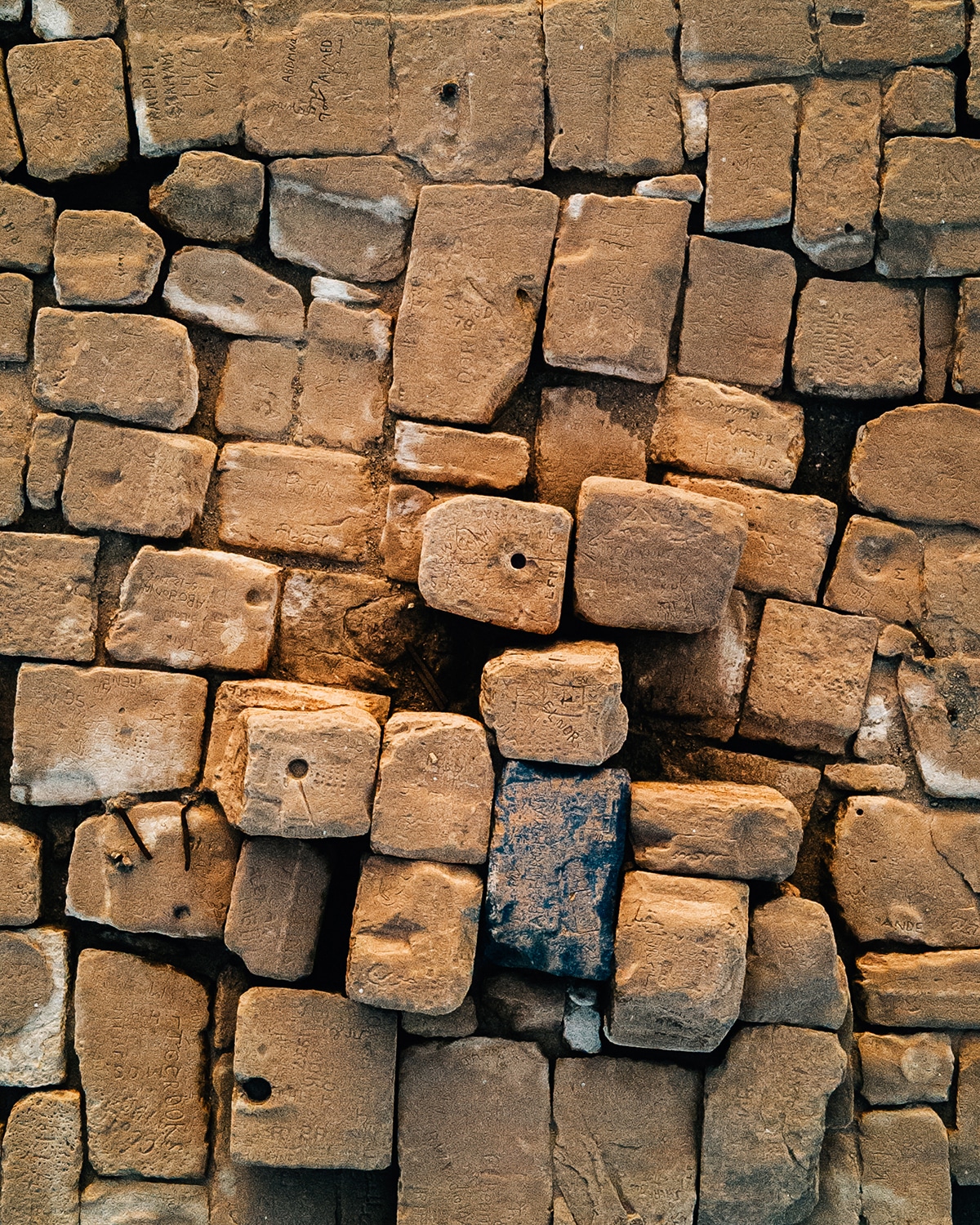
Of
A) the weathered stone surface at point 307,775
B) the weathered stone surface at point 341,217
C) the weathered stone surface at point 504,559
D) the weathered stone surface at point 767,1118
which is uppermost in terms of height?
the weathered stone surface at point 341,217

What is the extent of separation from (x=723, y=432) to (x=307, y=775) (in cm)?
181

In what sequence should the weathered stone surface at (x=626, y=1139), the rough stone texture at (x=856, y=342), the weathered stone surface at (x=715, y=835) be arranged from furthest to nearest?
the rough stone texture at (x=856, y=342) → the weathered stone surface at (x=626, y=1139) → the weathered stone surface at (x=715, y=835)

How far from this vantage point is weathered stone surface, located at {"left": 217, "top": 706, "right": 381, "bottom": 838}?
3.00 m

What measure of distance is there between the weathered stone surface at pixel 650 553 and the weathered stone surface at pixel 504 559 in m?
0.09

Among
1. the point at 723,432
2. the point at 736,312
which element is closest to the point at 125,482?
the point at 723,432

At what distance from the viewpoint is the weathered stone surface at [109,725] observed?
3336 mm

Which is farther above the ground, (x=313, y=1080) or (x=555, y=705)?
(x=555, y=705)

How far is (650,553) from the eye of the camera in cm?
311

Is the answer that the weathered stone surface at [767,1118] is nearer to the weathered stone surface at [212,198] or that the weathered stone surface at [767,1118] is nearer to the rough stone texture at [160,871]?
the rough stone texture at [160,871]

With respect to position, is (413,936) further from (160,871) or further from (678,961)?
(160,871)

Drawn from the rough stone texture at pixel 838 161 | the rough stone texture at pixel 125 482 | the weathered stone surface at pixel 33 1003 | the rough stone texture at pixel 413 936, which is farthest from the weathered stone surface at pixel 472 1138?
the rough stone texture at pixel 838 161

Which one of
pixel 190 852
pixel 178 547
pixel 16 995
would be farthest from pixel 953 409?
pixel 16 995

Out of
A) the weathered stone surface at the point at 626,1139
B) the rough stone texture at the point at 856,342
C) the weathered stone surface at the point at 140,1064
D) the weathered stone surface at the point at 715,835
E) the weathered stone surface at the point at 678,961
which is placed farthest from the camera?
the rough stone texture at the point at 856,342

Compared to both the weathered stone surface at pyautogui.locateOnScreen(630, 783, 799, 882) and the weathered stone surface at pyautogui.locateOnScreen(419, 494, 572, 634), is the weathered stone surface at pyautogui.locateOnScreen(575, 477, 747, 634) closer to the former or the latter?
the weathered stone surface at pyautogui.locateOnScreen(419, 494, 572, 634)
